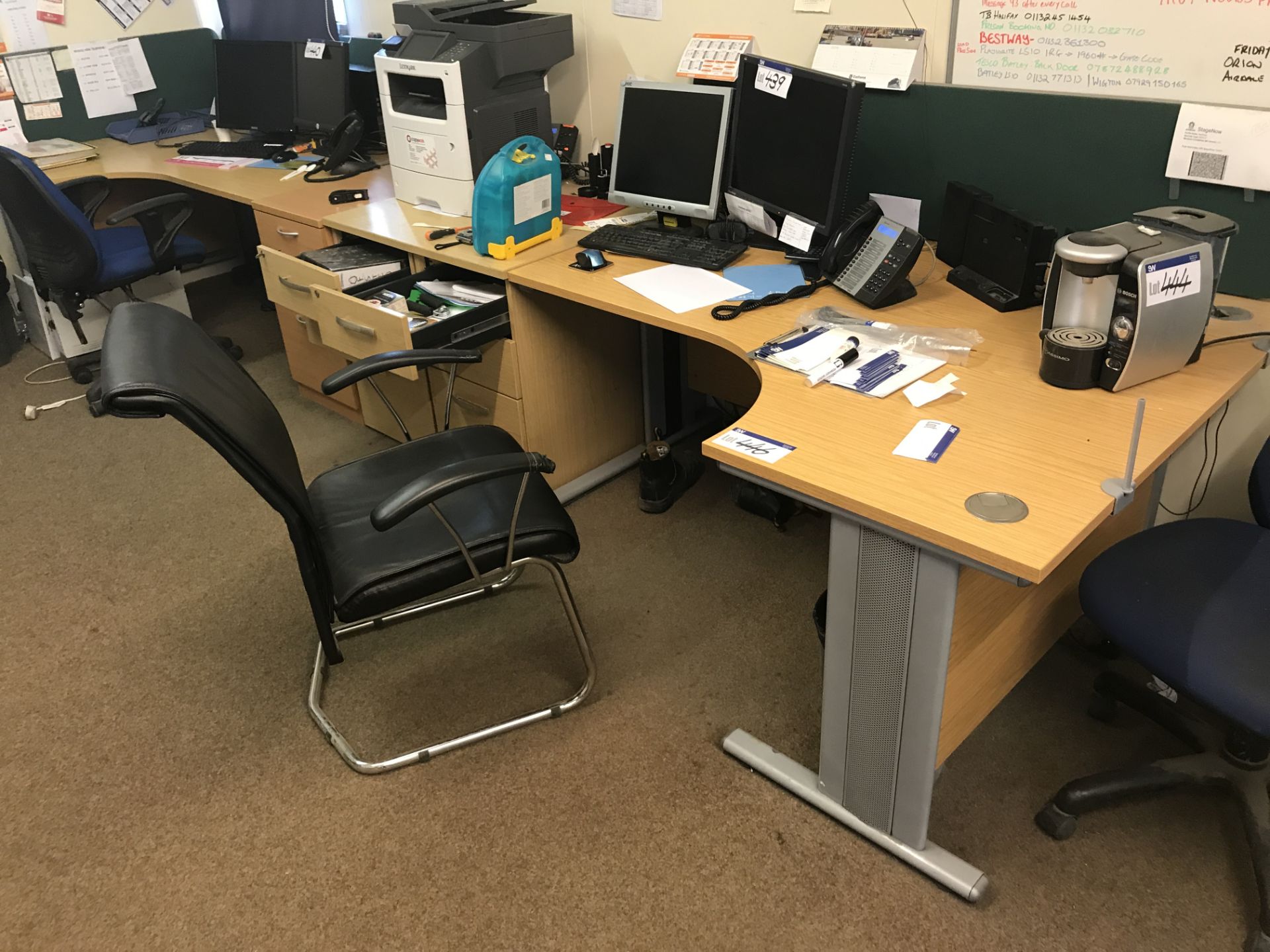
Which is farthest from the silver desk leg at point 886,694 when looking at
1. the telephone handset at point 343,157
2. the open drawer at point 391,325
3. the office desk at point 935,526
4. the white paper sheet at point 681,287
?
the telephone handset at point 343,157

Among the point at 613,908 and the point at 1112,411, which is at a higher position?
the point at 1112,411

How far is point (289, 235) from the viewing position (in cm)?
291

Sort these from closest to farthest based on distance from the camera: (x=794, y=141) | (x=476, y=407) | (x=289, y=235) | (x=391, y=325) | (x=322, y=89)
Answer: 1. (x=794, y=141)
2. (x=391, y=325)
3. (x=476, y=407)
4. (x=289, y=235)
5. (x=322, y=89)

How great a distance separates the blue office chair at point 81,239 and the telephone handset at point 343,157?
1.80 ft

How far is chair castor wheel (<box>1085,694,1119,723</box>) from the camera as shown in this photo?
6.37 ft

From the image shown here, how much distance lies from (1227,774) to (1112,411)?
67 cm

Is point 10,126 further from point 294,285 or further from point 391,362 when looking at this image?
point 391,362

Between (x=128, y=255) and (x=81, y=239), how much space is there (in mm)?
297

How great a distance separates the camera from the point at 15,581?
2527mm

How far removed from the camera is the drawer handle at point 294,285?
2582 mm

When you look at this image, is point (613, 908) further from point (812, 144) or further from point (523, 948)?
point (812, 144)

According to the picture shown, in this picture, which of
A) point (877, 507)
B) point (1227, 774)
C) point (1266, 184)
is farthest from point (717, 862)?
point (1266, 184)

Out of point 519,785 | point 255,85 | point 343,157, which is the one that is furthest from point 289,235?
point 519,785

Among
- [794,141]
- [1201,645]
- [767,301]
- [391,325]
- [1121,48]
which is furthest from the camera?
[391,325]
